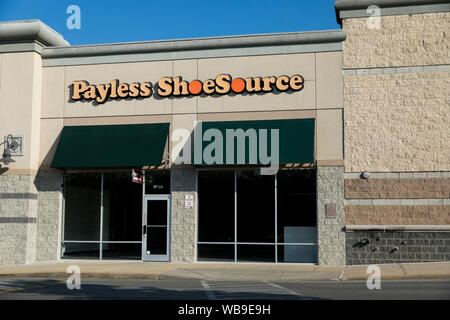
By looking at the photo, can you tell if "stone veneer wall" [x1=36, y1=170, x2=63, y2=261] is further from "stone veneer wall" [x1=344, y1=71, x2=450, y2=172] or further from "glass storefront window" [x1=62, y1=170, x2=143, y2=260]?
"stone veneer wall" [x1=344, y1=71, x2=450, y2=172]

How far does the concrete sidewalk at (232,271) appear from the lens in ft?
50.6

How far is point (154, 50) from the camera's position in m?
20.6

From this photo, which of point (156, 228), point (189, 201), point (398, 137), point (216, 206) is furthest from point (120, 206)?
point (398, 137)

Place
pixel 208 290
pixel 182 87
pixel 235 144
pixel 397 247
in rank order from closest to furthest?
pixel 208 290, pixel 397 247, pixel 235 144, pixel 182 87

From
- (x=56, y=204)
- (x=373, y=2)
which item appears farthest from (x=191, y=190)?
(x=373, y=2)

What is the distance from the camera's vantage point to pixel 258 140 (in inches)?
754

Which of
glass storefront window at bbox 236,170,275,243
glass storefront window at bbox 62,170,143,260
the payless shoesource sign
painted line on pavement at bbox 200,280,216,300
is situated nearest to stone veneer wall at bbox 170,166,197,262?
glass storefront window at bbox 62,170,143,260

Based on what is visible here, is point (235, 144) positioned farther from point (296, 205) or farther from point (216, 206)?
point (296, 205)

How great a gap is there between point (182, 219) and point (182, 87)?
4.75 meters

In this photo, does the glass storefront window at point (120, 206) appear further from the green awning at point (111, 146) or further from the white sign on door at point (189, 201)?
the white sign on door at point (189, 201)

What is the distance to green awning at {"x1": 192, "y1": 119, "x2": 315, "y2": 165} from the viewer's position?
738 inches

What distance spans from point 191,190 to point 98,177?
3707mm

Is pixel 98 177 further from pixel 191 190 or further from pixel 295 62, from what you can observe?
pixel 295 62

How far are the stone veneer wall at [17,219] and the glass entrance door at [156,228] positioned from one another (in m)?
4.20
